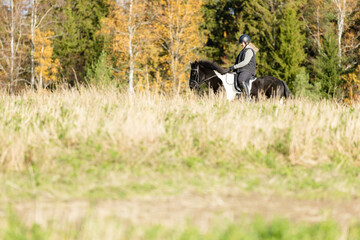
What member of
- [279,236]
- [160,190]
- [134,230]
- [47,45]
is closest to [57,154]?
[160,190]

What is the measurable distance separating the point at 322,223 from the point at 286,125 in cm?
430

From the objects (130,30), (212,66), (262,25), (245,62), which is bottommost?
(212,66)

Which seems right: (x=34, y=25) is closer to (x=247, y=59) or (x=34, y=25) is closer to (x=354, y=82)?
(x=354, y=82)

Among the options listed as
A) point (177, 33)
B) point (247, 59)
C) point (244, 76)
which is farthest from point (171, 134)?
point (177, 33)

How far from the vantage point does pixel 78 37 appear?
4888 centimetres

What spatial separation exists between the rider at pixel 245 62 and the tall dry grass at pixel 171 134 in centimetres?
435

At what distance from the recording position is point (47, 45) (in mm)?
39125

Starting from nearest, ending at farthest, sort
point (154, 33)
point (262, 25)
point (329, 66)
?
point (329, 66), point (154, 33), point (262, 25)

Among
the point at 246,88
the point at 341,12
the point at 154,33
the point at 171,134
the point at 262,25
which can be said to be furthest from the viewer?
the point at 262,25

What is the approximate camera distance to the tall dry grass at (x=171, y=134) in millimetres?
7426

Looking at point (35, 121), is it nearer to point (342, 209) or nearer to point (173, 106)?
point (173, 106)

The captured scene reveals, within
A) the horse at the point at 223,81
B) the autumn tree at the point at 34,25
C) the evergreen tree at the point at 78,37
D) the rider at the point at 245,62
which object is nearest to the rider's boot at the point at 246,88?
the rider at the point at 245,62

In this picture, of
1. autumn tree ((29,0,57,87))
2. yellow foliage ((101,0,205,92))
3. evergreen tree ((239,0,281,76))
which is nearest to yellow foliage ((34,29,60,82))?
autumn tree ((29,0,57,87))

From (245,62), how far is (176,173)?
7.41m
